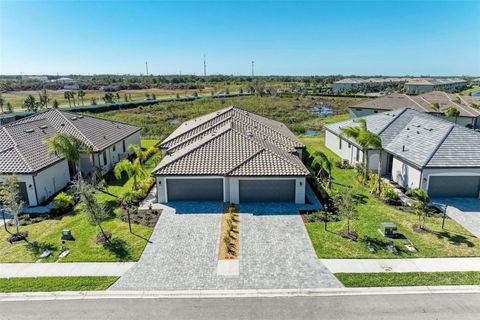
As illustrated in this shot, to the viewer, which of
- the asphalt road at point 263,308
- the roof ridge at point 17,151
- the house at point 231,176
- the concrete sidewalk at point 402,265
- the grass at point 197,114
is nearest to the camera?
the asphalt road at point 263,308

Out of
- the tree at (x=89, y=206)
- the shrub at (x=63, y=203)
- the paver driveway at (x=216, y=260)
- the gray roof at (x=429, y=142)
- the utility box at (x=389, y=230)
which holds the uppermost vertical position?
the gray roof at (x=429, y=142)

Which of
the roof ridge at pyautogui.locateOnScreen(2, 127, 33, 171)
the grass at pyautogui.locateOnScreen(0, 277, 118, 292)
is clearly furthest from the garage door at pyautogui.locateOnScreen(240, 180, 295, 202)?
the roof ridge at pyautogui.locateOnScreen(2, 127, 33, 171)

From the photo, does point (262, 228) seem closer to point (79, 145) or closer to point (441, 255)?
point (441, 255)

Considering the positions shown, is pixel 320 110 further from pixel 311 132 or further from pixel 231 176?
pixel 231 176

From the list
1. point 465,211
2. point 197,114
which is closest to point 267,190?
point 465,211

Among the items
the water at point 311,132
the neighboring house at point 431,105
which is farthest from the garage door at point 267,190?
the neighboring house at point 431,105

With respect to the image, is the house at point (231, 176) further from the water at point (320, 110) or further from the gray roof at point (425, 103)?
the water at point (320, 110)
